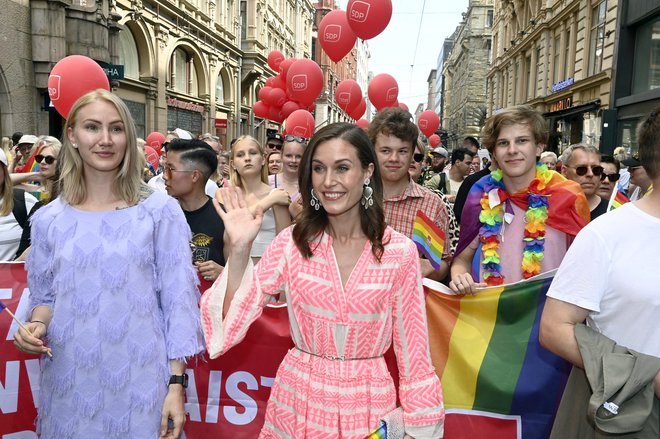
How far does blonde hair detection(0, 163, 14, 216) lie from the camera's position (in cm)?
367

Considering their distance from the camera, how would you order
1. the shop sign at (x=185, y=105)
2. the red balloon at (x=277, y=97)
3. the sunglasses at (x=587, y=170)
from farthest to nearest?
the shop sign at (x=185, y=105) < the red balloon at (x=277, y=97) < the sunglasses at (x=587, y=170)

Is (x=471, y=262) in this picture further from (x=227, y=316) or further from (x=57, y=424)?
(x=57, y=424)

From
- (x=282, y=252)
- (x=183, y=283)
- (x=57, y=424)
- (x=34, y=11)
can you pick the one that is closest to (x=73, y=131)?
(x=183, y=283)

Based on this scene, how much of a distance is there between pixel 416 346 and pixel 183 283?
0.94 meters

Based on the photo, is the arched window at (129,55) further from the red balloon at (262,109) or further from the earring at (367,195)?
the earring at (367,195)

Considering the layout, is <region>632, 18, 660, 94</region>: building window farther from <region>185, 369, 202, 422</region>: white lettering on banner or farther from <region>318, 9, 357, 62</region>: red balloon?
<region>185, 369, 202, 422</region>: white lettering on banner

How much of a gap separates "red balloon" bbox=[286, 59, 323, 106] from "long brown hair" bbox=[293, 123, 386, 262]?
30.3ft

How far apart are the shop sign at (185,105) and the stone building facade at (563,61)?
1273 cm

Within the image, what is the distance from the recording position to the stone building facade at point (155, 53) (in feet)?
41.8

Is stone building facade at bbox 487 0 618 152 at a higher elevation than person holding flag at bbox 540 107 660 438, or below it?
higher

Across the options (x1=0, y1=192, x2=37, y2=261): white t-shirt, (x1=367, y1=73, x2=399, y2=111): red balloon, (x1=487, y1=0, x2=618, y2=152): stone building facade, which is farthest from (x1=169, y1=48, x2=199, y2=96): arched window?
(x1=0, y1=192, x2=37, y2=261): white t-shirt

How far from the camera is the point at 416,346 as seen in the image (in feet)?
6.44

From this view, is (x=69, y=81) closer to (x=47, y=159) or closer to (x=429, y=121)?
(x=47, y=159)

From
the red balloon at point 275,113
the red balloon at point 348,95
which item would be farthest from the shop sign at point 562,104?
the red balloon at point 275,113
